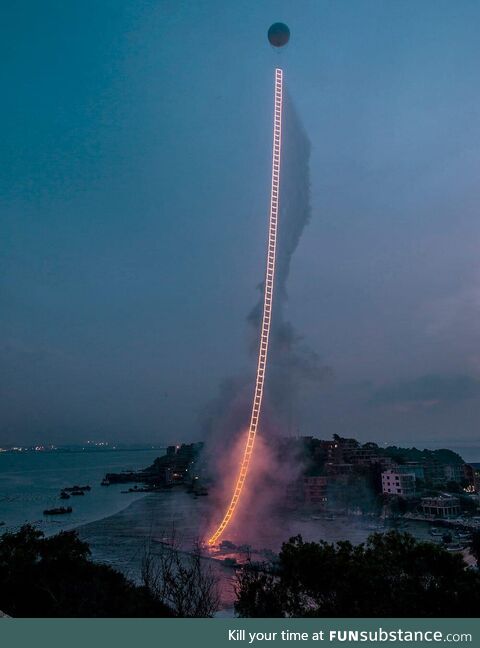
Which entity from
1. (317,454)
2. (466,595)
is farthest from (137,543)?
(317,454)

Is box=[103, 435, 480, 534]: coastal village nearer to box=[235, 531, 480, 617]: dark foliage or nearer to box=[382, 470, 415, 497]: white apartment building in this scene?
box=[382, 470, 415, 497]: white apartment building

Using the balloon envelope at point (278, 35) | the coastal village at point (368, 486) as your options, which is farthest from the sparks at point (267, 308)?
the coastal village at point (368, 486)

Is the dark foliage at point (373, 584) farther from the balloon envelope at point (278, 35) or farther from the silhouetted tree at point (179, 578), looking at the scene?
the balloon envelope at point (278, 35)

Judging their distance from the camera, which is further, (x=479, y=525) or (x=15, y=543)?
(x=479, y=525)

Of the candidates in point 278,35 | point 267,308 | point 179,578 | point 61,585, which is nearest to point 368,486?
point 267,308

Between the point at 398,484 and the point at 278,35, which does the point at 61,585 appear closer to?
the point at 278,35

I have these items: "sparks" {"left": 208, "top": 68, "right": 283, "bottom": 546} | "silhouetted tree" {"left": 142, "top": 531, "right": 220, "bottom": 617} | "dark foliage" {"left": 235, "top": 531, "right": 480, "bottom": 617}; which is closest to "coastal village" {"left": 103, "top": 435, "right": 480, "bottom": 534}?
"sparks" {"left": 208, "top": 68, "right": 283, "bottom": 546}

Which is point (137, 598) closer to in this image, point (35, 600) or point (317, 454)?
point (35, 600)
